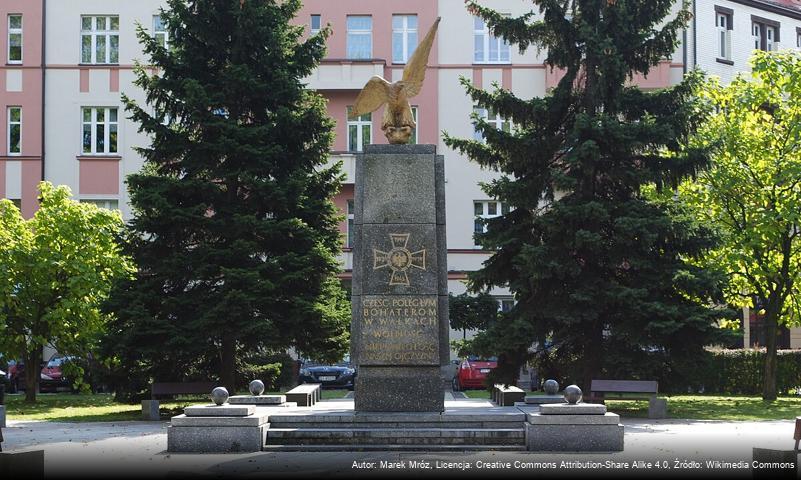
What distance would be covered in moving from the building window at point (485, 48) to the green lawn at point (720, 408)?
14.5 meters

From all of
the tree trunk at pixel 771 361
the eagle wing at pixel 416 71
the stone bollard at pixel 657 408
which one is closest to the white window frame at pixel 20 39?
the tree trunk at pixel 771 361

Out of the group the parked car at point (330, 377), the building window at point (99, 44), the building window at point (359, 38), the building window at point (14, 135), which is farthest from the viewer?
the building window at point (359, 38)

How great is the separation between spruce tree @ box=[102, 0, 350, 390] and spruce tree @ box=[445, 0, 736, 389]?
344 centimetres

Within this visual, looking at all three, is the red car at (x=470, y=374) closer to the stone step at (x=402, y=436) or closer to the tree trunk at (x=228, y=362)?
the tree trunk at (x=228, y=362)

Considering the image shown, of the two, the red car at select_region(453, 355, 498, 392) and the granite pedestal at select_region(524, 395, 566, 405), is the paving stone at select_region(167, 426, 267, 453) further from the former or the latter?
the red car at select_region(453, 355, 498, 392)

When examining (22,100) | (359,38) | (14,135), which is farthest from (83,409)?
(359,38)

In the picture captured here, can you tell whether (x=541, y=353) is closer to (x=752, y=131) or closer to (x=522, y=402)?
(x=522, y=402)

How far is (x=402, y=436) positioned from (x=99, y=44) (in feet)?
98.5

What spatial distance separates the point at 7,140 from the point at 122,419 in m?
21.0

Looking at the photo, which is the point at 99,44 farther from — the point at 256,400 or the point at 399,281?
the point at 399,281

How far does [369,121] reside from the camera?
1662 inches

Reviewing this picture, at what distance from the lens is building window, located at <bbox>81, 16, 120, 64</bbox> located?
4175 centimetres

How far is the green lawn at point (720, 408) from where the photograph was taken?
944 inches

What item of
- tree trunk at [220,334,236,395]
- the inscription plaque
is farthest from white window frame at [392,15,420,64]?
the inscription plaque
